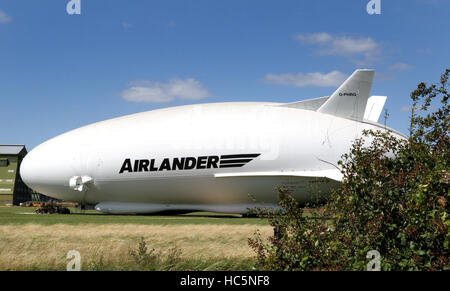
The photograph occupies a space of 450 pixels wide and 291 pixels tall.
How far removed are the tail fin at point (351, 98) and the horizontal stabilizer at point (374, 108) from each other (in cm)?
653

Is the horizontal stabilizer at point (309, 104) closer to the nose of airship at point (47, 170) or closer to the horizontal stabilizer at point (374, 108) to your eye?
the horizontal stabilizer at point (374, 108)

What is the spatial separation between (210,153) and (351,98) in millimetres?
11417

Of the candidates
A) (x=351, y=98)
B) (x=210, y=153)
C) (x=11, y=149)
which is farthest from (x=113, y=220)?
(x=11, y=149)

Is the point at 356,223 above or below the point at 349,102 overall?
below

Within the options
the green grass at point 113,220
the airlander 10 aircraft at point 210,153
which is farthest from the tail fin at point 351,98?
the green grass at point 113,220

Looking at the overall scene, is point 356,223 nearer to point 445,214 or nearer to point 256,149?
point 445,214

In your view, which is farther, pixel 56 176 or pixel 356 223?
pixel 56 176

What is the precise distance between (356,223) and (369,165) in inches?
43.3

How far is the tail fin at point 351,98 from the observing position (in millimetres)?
32031

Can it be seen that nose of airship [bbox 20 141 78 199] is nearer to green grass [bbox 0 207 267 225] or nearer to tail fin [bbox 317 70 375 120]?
green grass [bbox 0 207 267 225]

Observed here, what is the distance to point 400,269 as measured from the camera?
654 centimetres

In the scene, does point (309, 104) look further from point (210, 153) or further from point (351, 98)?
point (210, 153)

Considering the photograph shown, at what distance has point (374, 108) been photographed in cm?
3906
